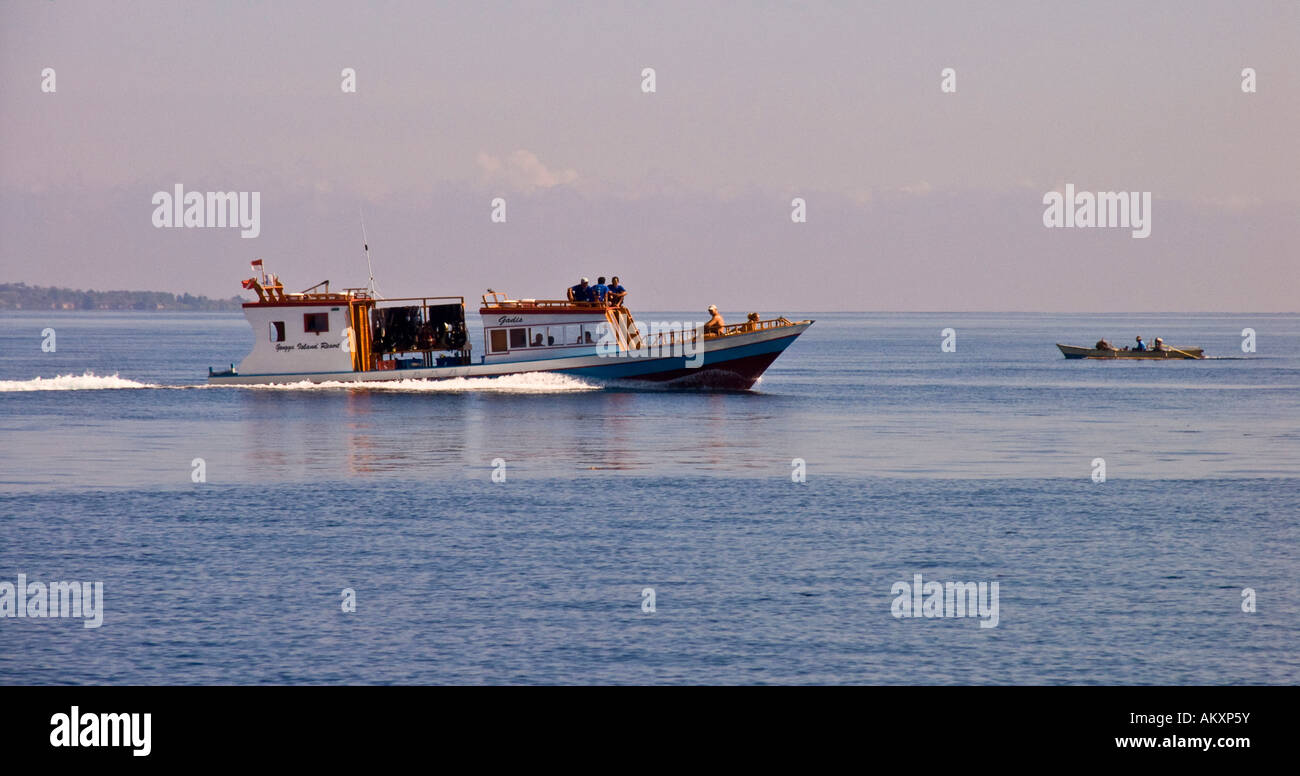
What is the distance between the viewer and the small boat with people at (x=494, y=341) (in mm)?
68875

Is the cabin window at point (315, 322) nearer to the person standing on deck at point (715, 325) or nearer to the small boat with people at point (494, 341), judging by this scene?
the small boat with people at point (494, 341)

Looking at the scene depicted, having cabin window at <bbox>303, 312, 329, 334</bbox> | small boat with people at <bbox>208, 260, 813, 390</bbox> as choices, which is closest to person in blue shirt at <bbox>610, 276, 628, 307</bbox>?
small boat with people at <bbox>208, 260, 813, 390</bbox>

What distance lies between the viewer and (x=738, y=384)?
73500 millimetres

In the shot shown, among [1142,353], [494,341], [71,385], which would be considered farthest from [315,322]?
[1142,353]

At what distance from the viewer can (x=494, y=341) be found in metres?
70.8

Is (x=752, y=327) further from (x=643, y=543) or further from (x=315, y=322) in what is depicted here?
(x=643, y=543)
